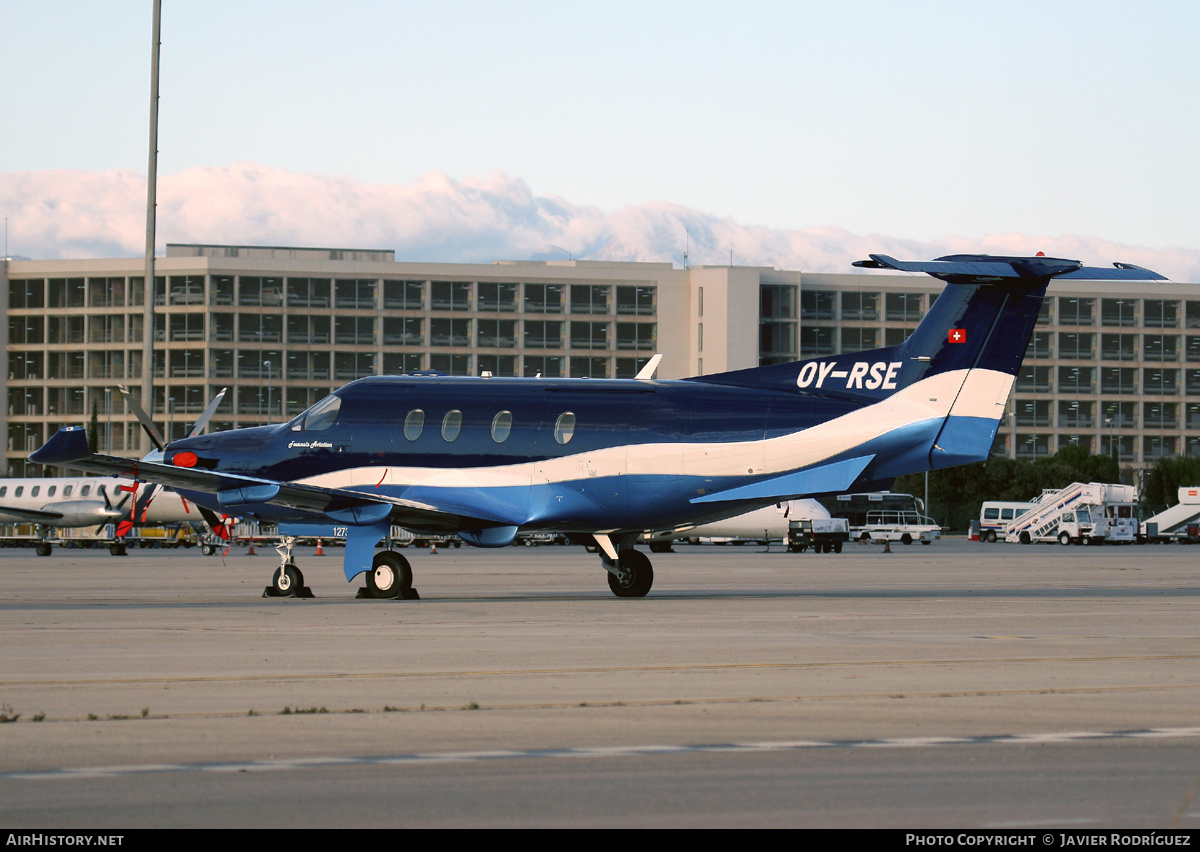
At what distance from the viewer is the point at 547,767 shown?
30.5ft

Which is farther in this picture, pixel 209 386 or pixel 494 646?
pixel 209 386

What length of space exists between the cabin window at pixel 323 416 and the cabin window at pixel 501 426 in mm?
3210

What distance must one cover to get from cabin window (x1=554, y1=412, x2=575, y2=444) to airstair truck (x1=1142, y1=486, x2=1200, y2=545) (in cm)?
8101

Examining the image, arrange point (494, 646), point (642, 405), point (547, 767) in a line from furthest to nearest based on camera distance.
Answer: point (642, 405) → point (494, 646) → point (547, 767)

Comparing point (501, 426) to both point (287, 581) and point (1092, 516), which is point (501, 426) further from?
point (1092, 516)

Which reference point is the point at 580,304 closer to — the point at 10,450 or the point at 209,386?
the point at 209,386

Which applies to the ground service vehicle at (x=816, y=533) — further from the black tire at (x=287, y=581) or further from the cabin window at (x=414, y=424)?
the black tire at (x=287, y=581)

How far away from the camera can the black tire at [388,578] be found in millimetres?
26141

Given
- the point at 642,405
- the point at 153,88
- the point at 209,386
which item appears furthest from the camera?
the point at 209,386

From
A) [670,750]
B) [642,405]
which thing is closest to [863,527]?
[642,405]

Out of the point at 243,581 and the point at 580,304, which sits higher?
the point at 580,304

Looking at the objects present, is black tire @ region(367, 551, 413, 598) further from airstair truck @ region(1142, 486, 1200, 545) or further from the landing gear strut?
airstair truck @ region(1142, 486, 1200, 545)

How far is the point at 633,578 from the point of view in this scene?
2748 cm

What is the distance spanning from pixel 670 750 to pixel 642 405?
16.5 m
